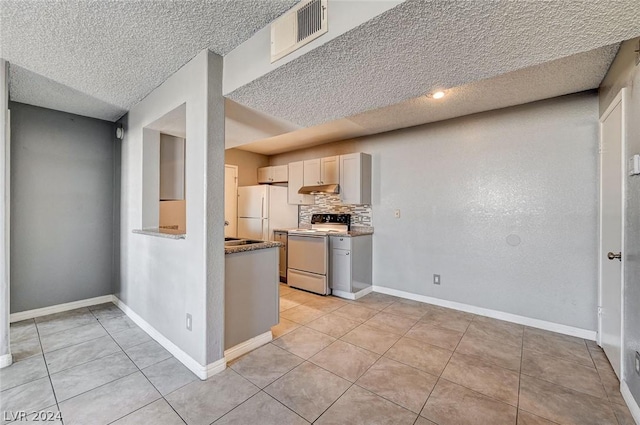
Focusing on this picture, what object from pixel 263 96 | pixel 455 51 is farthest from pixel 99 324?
pixel 455 51

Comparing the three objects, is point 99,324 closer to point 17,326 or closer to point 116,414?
point 17,326

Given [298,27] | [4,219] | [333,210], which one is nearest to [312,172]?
[333,210]

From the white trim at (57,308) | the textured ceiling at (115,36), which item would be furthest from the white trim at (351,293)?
the textured ceiling at (115,36)

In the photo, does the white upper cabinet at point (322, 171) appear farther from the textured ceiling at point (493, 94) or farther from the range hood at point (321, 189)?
the textured ceiling at point (493, 94)

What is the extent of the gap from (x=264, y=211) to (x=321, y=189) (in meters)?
1.20

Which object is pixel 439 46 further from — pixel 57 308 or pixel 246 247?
pixel 57 308

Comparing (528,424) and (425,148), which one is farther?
(425,148)

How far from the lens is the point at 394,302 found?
144 inches

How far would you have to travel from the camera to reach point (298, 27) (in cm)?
153

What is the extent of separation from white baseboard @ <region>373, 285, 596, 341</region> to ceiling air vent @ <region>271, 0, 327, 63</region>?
3.33 meters

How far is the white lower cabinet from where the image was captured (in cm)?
378

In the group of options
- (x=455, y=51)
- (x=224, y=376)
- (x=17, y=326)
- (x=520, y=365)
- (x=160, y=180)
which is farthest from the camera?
(x=160, y=180)

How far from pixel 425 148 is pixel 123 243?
398 cm

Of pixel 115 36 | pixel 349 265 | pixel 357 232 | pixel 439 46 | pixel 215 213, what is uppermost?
pixel 115 36
